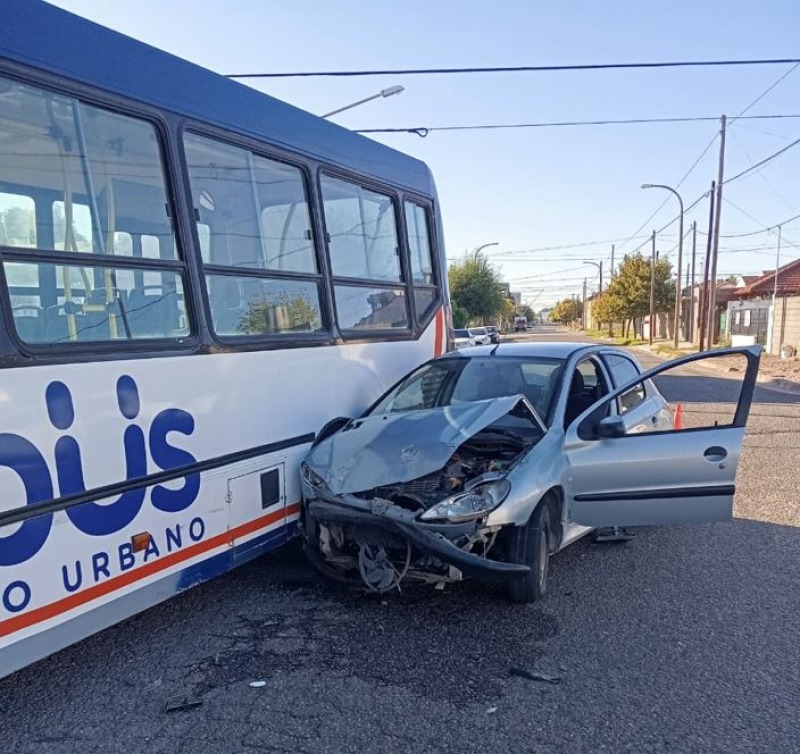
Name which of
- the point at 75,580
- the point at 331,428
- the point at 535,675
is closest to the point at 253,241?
the point at 331,428

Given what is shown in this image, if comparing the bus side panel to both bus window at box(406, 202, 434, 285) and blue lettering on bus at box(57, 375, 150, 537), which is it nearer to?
blue lettering on bus at box(57, 375, 150, 537)

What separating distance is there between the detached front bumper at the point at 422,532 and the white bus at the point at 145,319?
2.08ft

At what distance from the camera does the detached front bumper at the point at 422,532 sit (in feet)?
12.7

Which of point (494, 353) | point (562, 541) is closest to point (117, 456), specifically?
point (562, 541)

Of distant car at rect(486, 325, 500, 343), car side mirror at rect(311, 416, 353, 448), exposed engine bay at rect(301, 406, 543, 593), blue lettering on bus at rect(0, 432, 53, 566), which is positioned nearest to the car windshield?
car side mirror at rect(311, 416, 353, 448)

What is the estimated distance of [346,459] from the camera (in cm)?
444

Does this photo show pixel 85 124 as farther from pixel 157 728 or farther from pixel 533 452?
pixel 533 452

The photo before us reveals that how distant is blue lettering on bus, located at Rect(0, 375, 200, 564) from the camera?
113 inches

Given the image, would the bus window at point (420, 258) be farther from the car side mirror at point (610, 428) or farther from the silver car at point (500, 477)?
the car side mirror at point (610, 428)

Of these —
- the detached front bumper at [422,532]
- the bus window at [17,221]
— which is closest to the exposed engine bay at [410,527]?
the detached front bumper at [422,532]

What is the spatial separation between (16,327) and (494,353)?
3.85 meters

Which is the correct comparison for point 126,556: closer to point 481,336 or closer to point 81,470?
point 81,470

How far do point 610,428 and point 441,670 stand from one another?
2.01 m

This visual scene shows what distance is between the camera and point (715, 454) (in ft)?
15.2
